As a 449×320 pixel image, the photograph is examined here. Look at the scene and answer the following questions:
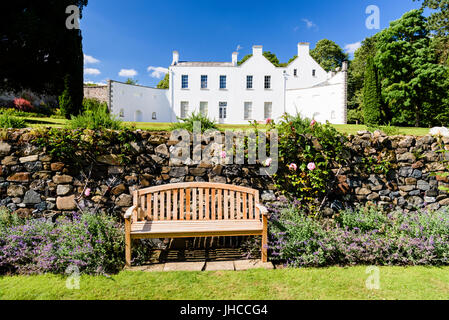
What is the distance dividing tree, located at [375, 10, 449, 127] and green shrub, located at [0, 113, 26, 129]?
2144cm

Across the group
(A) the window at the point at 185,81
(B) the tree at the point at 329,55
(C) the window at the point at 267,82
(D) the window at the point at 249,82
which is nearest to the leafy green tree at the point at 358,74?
(B) the tree at the point at 329,55

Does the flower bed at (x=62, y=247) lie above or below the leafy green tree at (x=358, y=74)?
below

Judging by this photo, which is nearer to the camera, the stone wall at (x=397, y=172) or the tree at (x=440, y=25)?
the stone wall at (x=397, y=172)

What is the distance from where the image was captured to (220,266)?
10.2 feet

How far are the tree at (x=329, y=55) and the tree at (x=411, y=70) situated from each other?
50.5ft

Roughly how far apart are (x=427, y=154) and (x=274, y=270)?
363 centimetres

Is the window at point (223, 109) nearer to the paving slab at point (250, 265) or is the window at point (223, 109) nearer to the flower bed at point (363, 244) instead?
the flower bed at point (363, 244)

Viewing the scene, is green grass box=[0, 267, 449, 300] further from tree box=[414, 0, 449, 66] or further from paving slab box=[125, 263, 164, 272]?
tree box=[414, 0, 449, 66]

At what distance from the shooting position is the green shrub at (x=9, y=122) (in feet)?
12.8

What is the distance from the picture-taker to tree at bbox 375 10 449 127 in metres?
16.9

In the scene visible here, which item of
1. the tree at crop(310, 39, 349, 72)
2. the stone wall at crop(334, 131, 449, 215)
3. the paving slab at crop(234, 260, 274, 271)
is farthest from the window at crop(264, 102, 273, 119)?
the paving slab at crop(234, 260, 274, 271)

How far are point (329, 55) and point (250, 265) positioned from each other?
3722cm

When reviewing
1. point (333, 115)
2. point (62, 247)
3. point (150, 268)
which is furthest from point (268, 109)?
point (62, 247)
